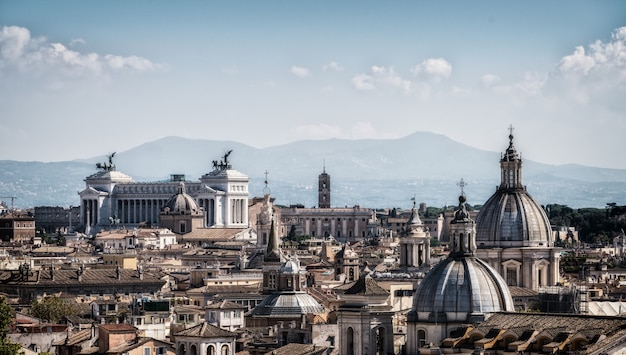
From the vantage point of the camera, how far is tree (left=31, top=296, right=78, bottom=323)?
86938mm

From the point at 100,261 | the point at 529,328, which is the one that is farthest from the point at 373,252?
the point at 529,328

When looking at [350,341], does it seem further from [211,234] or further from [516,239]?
[211,234]

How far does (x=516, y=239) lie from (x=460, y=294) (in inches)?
1339

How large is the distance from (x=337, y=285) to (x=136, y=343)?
4308 centimetres

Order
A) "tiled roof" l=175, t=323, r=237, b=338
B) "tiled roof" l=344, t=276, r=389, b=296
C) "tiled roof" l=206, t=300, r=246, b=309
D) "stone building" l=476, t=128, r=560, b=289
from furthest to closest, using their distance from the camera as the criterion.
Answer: "stone building" l=476, t=128, r=560, b=289, "tiled roof" l=206, t=300, r=246, b=309, "tiled roof" l=344, t=276, r=389, b=296, "tiled roof" l=175, t=323, r=237, b=338

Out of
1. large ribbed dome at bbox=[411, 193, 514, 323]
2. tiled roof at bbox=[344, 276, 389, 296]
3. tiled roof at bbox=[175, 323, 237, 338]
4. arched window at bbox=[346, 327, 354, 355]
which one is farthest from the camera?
tiled roof at bbox=[344, 276, 389, 296]

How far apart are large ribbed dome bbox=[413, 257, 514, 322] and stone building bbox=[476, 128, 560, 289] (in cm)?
3152

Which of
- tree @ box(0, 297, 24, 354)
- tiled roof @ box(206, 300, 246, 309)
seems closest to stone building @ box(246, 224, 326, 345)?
tiled roof @ box(206, 300, 246, 309)

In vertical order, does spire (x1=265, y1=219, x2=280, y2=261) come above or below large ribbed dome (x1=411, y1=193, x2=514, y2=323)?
above

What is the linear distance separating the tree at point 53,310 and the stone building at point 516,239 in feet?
57.3

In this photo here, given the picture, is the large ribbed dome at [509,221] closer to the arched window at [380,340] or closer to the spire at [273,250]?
the spire at [273,250]

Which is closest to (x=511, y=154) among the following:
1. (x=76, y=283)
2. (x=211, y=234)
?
(x=76, y=283)

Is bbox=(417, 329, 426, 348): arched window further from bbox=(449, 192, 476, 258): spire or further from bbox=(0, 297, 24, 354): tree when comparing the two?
bbox=(0, 297, 24, 354): tree

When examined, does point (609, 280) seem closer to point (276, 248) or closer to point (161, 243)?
point (276, 248)
